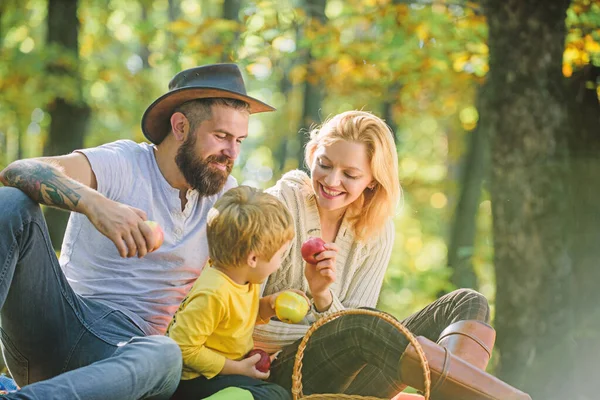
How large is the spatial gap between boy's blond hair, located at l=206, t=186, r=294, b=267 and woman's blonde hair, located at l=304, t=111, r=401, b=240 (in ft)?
2.32

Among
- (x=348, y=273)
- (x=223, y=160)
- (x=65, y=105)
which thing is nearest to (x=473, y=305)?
(x=348, y=273)

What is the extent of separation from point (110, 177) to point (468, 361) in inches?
64.6

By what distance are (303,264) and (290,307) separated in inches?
20.5

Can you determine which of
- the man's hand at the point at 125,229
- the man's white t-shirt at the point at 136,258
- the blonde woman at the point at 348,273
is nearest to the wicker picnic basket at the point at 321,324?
the blonde woman at the point at 348,273

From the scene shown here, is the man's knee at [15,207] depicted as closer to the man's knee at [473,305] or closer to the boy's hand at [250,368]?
the boy's hand at [250,368]

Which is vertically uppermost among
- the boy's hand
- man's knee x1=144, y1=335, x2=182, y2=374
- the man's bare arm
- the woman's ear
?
the woman's ear

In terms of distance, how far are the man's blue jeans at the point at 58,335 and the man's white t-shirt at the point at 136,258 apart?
16 cm

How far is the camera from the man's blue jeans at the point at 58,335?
2344 millimetres

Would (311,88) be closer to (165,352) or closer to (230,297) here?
(230,297)

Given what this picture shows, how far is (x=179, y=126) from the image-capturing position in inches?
132

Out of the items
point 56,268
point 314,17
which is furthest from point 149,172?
point 314,17

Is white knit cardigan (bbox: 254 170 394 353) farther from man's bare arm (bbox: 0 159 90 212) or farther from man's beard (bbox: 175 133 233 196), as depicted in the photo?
man's bare arm (bbox: 0 159 90 212)

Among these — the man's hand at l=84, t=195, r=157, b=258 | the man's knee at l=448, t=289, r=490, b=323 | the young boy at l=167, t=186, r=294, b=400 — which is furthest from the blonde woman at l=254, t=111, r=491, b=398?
the man's hand at l=84, t=195, r=157, b=258

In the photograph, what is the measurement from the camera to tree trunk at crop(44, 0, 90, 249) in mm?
8742
